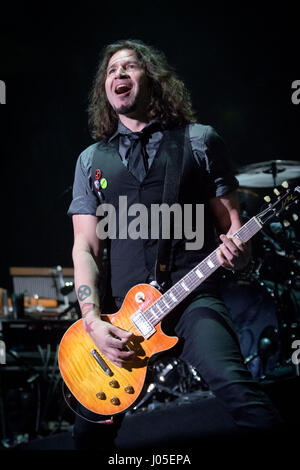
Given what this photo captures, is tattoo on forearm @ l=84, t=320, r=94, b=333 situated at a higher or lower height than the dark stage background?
lower

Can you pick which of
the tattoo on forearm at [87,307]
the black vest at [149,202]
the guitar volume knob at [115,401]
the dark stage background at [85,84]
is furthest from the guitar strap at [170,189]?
the dark stage background at [85,84]

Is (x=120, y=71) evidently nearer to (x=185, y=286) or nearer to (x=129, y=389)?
(x=185, y=286)

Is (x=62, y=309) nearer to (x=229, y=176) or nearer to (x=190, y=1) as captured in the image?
(x=229, y=176)

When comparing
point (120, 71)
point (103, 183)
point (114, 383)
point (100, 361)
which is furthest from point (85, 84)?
point (114, 383)

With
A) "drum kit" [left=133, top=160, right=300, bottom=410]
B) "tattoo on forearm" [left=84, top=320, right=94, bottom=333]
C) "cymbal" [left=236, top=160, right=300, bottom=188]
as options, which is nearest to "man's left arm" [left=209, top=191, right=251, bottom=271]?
"tattoo on forearm" [left=84, top=320, right=94, bottom=333]

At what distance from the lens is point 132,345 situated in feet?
6.17

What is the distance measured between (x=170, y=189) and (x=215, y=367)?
0.89 metres

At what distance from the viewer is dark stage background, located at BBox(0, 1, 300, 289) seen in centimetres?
429

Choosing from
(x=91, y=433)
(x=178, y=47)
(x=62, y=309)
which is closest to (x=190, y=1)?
(x=178, y=47)

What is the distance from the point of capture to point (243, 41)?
178 inches

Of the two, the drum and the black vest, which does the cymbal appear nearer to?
the drum

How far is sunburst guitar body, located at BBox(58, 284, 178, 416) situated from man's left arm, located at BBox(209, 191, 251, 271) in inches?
14.4

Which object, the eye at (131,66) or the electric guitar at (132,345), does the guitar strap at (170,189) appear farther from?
the eye at (131,66)

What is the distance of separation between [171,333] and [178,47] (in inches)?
153
